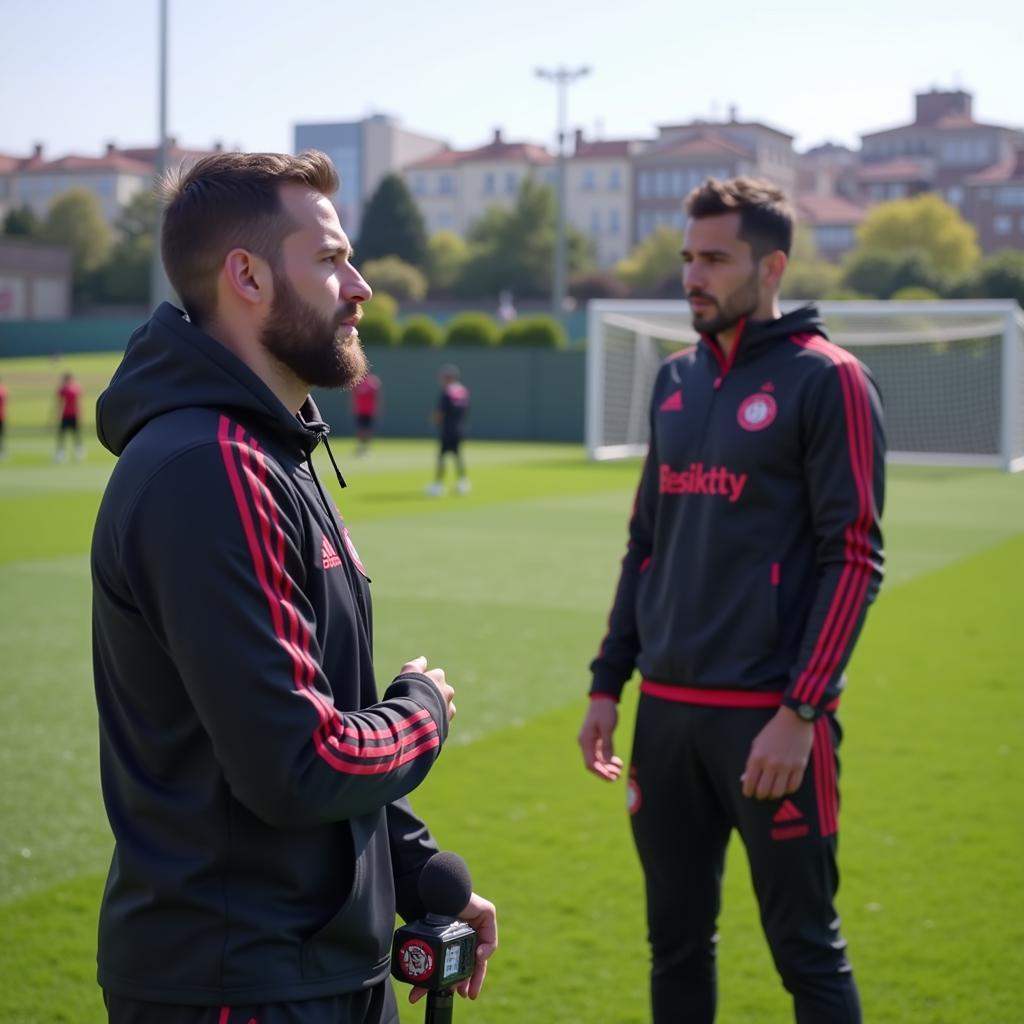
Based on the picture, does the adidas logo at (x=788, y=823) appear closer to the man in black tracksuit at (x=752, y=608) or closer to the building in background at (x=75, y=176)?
the man in black tracksuit at (x=752, y=608)

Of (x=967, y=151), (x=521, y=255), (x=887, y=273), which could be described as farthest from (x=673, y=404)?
(x=967, y=151)

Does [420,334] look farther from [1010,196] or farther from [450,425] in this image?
[1010,196]

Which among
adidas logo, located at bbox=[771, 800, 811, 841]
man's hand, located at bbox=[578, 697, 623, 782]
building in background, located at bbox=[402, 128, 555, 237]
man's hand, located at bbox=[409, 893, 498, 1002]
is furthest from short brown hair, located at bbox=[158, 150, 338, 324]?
building in background, located at bbox=[402, 128, 555, 237]

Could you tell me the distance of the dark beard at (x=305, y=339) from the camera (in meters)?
2.17

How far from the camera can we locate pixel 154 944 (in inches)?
80.8

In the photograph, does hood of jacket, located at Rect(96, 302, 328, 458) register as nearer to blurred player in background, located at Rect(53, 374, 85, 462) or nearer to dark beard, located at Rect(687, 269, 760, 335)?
dark beard, located at Rect(687, 269, 760, 335)

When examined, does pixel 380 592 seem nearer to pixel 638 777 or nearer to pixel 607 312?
pixel 638 777

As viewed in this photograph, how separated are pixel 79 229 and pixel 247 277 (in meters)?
98.7

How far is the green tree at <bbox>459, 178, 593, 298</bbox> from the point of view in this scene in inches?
3465

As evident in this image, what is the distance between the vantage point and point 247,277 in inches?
84.5

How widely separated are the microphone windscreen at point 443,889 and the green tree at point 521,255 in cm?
8564

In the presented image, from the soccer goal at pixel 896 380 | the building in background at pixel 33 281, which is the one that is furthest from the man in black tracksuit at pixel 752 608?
the building in background at pixel 33 281

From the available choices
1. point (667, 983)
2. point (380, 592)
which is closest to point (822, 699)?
point (667, 983)

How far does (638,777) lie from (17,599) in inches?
376
